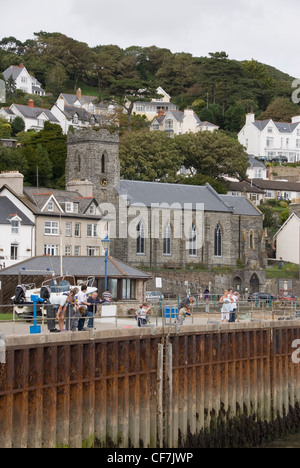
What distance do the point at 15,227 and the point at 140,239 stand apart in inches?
816

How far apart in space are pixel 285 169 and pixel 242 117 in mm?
26015

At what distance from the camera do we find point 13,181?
75.8 metres

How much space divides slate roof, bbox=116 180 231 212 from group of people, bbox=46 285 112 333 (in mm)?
62588

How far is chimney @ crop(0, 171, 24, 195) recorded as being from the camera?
75562mm

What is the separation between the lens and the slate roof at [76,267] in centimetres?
4975

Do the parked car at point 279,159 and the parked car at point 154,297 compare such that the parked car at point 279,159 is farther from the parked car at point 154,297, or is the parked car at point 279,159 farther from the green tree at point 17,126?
the parked car at point 154,297

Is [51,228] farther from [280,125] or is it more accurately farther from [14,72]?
[14,72]

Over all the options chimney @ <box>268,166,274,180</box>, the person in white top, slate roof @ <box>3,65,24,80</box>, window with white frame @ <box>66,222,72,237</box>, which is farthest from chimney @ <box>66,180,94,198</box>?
slate roof @ <box>3,65,24,80</box>

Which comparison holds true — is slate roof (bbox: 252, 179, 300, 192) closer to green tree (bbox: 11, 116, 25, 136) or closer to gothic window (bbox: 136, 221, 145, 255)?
green tree (bbox: 11, 116, 25, 136)

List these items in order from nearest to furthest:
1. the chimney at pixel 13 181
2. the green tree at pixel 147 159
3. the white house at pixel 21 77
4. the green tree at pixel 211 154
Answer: the chimney at pixel 13 181 → the green tree at pixel 147 159 → the green tree at pixel 211 154 → the white house at pixel 21 77

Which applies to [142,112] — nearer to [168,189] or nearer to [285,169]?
[285,169]

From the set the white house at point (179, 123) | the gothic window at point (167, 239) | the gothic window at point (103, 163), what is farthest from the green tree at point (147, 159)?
the white house at point (179, 123)

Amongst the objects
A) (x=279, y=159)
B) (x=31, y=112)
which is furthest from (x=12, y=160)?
(x=279, y=159)
